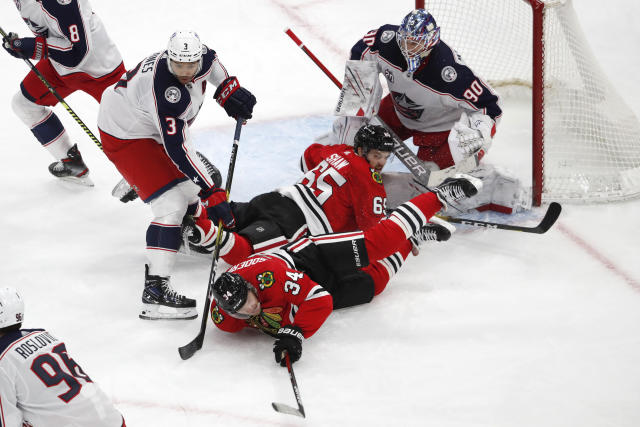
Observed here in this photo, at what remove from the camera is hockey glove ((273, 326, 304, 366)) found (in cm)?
280

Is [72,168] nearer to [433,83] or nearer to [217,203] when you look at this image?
[217,203]

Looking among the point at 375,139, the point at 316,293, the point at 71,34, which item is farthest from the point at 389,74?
the point at 71,34

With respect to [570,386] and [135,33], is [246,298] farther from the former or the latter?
[135,33]

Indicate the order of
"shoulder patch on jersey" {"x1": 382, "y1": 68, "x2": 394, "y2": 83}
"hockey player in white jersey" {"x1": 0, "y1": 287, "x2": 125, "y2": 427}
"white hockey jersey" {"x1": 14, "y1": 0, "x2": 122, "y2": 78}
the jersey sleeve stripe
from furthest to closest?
"shoulder patch on jersey" {"x1": 382, "y1": 68, "x2": 394, "y2": 83} → "white hockey jersey" {"x1": 14, "y1": 0, "x2": 122, "y2": 78} → the jersey sleeve stripe → "hockey player in white jersey" {"x1": 0, "y1": 287, "x2": 125, "y2": 427}

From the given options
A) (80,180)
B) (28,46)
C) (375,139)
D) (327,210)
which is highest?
(28,46)

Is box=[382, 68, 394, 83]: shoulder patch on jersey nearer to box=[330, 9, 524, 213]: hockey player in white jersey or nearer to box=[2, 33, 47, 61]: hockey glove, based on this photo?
box=[330, 9, 524, 213]: hockey player in white jersey

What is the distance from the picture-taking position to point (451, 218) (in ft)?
11.8

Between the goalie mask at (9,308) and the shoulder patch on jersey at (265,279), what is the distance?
2.95ft

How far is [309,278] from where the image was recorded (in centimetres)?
299

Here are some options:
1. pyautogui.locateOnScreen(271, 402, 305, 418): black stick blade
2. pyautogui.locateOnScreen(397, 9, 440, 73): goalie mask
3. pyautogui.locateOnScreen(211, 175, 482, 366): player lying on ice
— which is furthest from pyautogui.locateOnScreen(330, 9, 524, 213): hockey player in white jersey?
pyautogui.locateOnScreen(271, 402, 305, 418): black stick blade

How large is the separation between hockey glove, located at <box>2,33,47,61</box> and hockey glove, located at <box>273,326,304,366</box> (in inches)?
73.9

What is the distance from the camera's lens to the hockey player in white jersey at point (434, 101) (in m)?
3.54

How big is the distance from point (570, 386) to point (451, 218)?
1068 mm

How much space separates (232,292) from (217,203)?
0.50 meters
